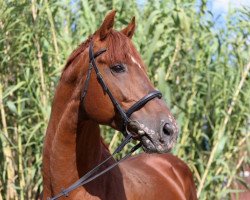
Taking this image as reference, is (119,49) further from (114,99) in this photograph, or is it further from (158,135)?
(158,135)

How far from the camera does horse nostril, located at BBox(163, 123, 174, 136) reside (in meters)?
2.66

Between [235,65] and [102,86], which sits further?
[235,65]

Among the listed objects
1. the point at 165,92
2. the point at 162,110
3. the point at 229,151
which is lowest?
the point at 229,151

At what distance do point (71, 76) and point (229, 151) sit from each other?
7.95ft

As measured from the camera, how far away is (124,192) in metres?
3.09

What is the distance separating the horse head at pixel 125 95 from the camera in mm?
2688

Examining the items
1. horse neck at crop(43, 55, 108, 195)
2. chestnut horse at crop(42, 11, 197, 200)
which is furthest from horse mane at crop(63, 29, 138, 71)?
horse neck at crop(43, 55, 108, 195)

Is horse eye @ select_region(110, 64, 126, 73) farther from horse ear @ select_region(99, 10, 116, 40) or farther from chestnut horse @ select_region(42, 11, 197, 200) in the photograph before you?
horse ear @ select_region(99, 10, 116, 40)

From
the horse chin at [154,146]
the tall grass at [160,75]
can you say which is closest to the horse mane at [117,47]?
the horse chin at [154,146]

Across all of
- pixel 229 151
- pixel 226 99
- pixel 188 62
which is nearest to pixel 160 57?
pixel 188 62

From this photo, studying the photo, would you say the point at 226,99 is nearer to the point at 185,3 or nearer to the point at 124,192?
the point at 185,3

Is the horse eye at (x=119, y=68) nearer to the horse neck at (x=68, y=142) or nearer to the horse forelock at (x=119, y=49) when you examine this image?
the horse forelock at (x=119, y=49)

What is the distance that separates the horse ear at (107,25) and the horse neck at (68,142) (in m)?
0.25

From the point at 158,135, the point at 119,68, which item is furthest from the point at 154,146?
the point at 119,68
